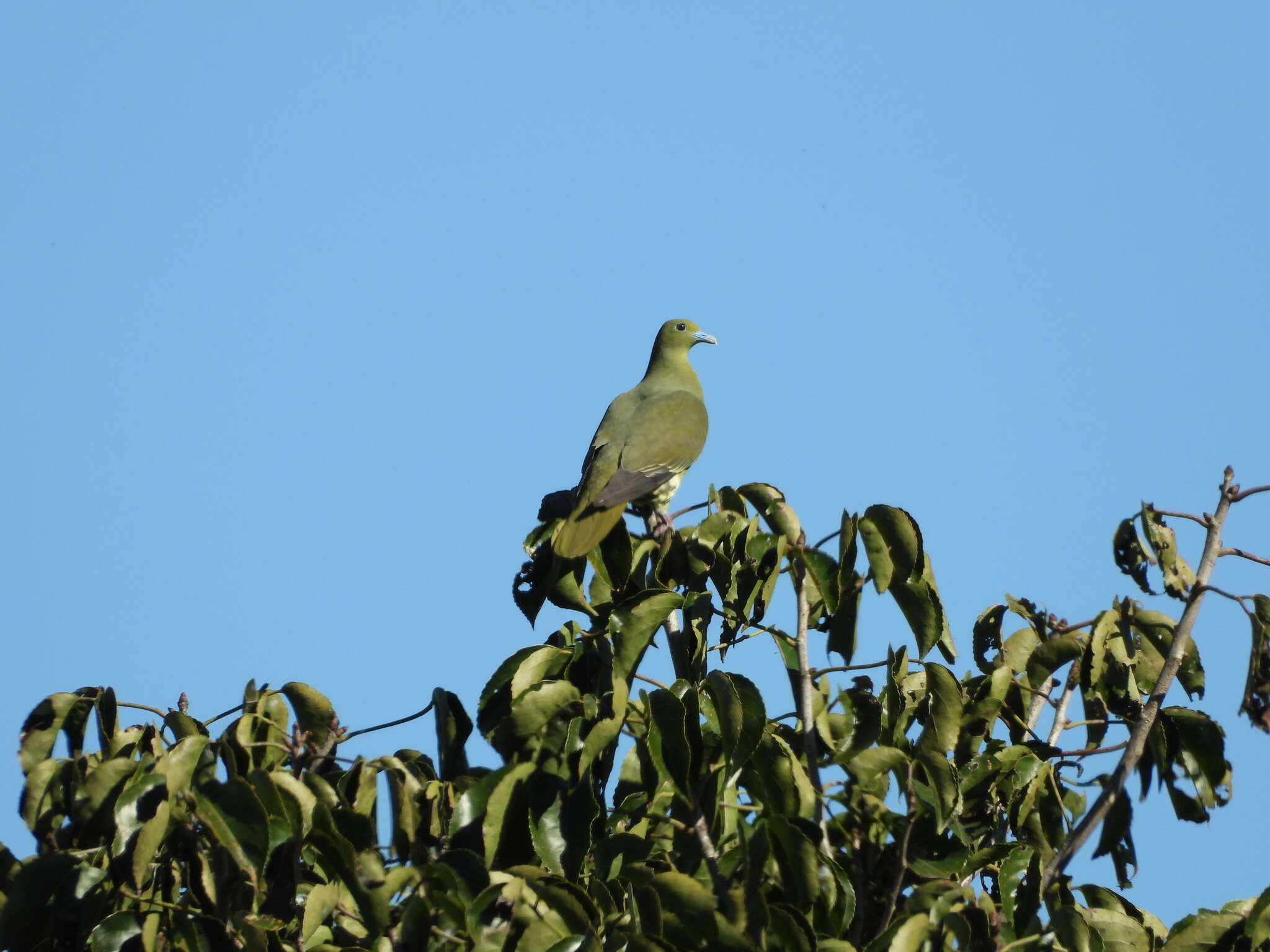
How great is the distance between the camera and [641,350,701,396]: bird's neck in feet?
23.6

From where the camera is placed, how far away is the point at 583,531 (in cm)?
455

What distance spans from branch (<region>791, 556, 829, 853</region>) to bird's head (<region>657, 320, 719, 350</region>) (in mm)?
4023

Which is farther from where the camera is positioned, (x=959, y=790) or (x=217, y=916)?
(x=959, y=790)

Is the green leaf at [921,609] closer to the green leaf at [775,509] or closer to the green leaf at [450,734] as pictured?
the green leaf at [775,509]

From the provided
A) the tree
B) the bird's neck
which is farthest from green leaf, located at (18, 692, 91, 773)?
the bird's neck

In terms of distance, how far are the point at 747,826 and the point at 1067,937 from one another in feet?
2.62

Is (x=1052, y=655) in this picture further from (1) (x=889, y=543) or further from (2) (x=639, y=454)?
(2) (x=639, y=454)

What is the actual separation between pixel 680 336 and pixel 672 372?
1.53 ft

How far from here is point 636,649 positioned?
11.2 ft

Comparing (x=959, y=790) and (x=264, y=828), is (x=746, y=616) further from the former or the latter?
(x=264, y=828)

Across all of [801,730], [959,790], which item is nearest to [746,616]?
[801,730]

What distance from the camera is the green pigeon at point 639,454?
464 cm

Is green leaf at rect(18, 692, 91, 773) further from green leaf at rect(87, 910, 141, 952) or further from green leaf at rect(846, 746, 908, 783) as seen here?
→ green leaf at rect(846, 746, 908, 783)

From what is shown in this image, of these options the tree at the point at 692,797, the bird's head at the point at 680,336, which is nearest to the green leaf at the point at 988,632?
the tree at the point at 692,797
